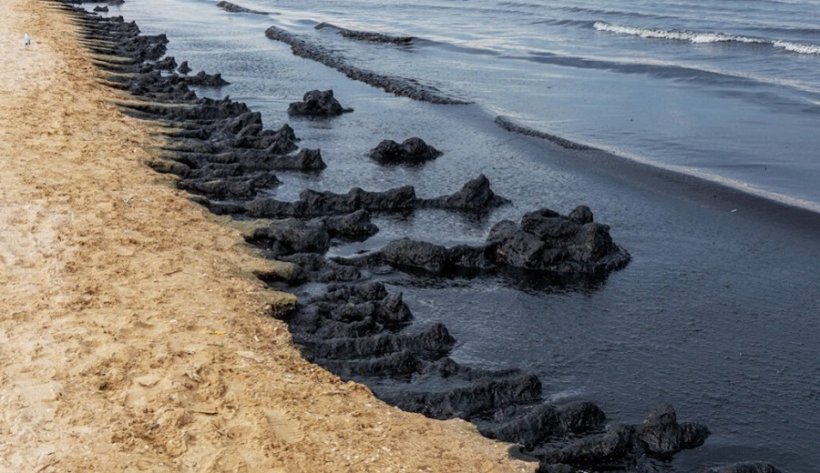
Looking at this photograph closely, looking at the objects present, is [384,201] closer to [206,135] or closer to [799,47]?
[206,135]

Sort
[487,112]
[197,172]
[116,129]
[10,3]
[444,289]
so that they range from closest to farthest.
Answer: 1. [444,289]
2. [197,172]
3. [116,129]
4. [487,112]
5. [10,3]

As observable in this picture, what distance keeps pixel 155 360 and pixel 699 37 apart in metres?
30.5

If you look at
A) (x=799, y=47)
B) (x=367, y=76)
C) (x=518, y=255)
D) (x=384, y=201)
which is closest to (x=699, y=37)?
(x=799, y=47)

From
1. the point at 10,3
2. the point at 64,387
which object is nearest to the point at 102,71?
the point at 10,3

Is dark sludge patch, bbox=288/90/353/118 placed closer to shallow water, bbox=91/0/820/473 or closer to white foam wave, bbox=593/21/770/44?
shallow water, bbox=91/0/820/473

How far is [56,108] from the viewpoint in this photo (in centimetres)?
1878

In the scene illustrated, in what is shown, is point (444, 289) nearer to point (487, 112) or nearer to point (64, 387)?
point (64, 387)

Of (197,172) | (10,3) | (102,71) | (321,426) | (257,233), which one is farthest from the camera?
(10,3)

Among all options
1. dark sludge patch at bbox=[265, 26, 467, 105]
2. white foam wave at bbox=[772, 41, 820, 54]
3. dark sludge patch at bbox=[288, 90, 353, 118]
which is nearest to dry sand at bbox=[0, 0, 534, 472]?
dark sludge patch at bbox=[288, 90, 353, 118]

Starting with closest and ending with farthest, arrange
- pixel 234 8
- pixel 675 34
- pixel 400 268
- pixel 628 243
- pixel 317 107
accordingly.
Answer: pixel 400 268 → pixel 628 243 → pixel 317 107 → pixel 675 34 → pixel 234 8

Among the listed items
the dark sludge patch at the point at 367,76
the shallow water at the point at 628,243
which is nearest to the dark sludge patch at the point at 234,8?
the dark sludge patch at the point at 367,76

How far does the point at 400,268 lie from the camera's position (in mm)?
12461

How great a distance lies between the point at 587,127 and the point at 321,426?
1434cm

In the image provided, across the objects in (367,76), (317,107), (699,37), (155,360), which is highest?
(699,37)
